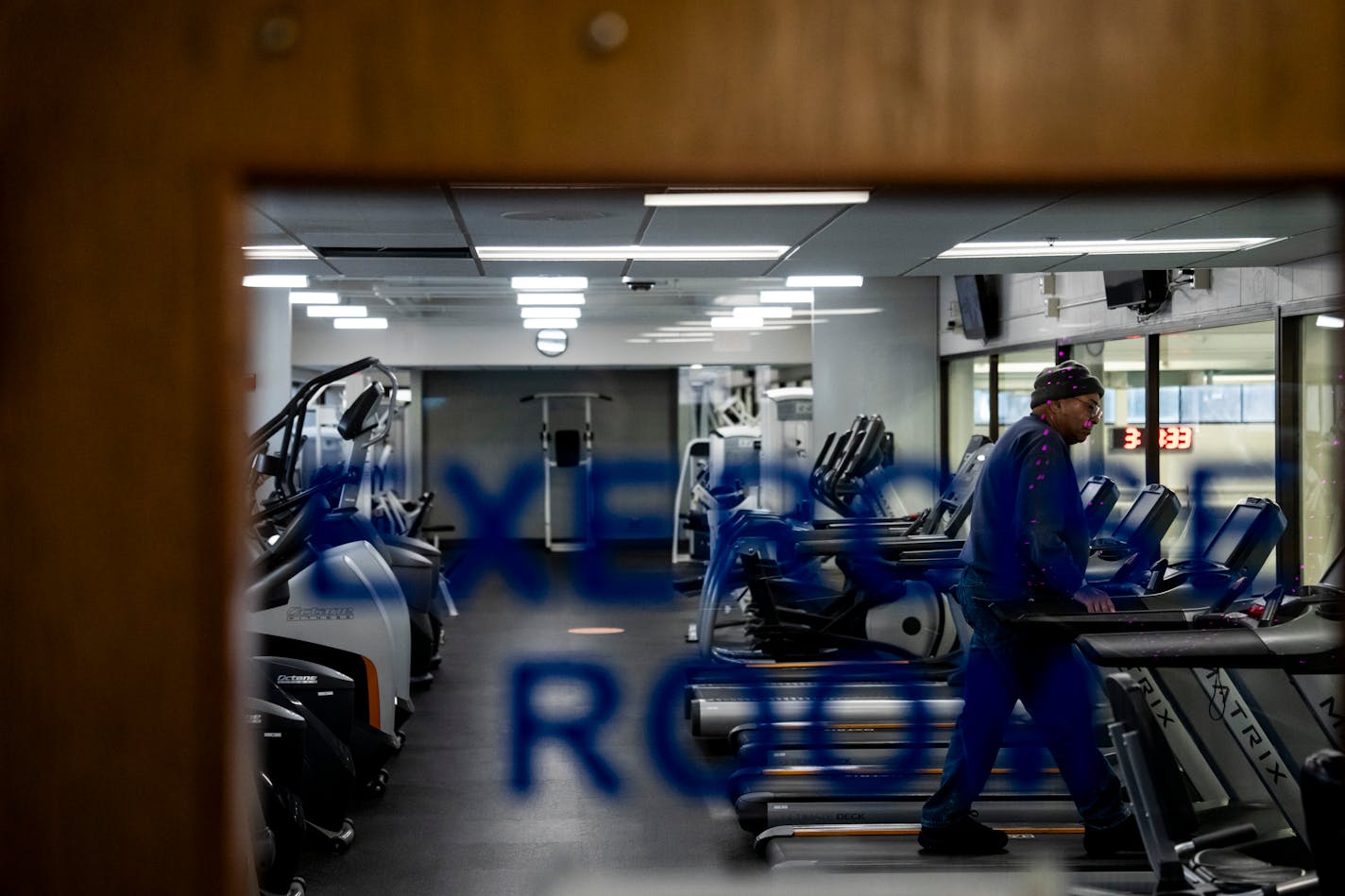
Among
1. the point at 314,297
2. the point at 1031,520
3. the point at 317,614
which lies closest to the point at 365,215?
the point at 1031,520

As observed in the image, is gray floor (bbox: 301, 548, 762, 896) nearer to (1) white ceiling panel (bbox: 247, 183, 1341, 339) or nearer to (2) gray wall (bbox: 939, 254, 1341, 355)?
(1) white ceiling panel (bbox: 247, 183, 1341, 339)

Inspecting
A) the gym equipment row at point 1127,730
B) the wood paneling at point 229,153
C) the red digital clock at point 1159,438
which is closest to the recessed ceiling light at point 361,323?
the gym equipment row at point 1127,730

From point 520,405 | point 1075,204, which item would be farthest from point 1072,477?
point 520,405

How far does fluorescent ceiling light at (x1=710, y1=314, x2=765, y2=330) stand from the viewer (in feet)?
40.9

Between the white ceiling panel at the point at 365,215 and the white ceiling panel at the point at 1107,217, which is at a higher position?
the white ceiling panel at the point at 1107,217

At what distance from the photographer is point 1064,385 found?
3.91m

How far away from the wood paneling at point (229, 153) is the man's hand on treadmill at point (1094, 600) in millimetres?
2208

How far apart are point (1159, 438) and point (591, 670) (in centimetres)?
465

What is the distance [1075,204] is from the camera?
121 inches

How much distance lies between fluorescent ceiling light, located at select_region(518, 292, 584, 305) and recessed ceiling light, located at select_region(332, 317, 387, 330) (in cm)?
284

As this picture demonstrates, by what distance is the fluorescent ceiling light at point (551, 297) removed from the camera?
9.12 m

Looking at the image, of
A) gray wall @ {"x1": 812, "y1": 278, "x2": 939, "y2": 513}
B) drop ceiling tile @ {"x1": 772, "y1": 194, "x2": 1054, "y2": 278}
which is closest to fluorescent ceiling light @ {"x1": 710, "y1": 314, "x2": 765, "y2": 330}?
gray wall @ {"x1": 812, "y1": 278, "x2": 939, "y2": 513}

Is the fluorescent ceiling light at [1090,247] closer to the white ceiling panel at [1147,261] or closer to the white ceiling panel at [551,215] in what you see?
the white ceiling panel at [1147,261]

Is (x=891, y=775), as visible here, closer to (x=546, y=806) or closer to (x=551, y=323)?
(x=546, y=806)
